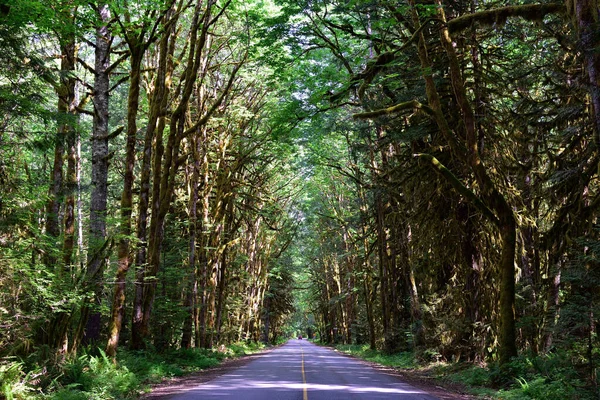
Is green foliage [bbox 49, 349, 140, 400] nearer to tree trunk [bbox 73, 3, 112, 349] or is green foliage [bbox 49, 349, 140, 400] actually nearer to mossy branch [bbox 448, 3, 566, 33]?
tree trunk [bbox 73, 3, 112, 349]

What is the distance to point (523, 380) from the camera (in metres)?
11.0

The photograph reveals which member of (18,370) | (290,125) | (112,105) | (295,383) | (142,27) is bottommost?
(295,383)

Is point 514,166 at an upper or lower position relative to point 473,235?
upper

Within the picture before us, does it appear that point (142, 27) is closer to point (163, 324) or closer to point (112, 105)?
point (163, 324)

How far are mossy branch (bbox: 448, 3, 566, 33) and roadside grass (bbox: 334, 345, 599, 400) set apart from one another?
7.73 m

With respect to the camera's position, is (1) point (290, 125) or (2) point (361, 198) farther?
(2) point (361, 198)

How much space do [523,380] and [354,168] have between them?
49.0ft

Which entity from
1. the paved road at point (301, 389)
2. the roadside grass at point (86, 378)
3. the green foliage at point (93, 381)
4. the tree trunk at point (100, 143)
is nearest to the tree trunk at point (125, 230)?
the tree trunk at point (100, 143)

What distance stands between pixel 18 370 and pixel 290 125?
1145 cm

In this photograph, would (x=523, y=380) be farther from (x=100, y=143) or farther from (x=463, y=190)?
(x=100, y=143)

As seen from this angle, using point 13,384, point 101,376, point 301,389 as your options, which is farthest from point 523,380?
point 13,384

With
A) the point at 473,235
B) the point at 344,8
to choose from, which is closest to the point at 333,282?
the point at 473,235

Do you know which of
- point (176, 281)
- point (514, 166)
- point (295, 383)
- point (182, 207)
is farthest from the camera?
point (182, 207)

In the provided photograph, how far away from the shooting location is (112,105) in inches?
1325
